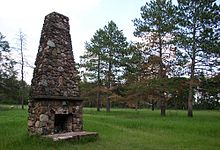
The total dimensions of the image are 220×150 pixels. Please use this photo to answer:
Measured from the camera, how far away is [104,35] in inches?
1432

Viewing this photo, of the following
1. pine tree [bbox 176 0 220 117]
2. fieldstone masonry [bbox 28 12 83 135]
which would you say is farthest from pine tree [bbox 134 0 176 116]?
fieldstone masonry [bbox 28 12 83 135]

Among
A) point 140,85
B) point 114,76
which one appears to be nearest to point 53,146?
point 140,85

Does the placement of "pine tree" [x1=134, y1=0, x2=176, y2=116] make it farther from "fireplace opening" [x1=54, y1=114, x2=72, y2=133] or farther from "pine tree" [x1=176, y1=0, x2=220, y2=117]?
"fireplace opening" [x1=54, y1=114, x2=72, y2=133]

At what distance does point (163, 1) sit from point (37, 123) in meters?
21.4

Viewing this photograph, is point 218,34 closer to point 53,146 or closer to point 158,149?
point 158,149

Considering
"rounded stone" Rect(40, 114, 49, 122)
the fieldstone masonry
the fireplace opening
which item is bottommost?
the fireplace opening

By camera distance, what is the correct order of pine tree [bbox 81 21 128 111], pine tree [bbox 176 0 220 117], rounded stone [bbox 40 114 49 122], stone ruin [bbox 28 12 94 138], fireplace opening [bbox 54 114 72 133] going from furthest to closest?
pine tree [bbox 81 21 128 111] < pine tree [bbox 176 0 220 117] < fireplace opening [bbox 54 114 72 133] < stone ruin [bbox 28 12 94 138] < rounded stone [bbox 40 114 49 122]

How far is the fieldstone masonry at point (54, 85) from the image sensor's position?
1070 centimetres

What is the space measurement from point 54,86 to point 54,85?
40 mm

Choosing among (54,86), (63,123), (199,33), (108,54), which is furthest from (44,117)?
(108,54)

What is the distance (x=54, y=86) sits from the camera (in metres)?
11.2

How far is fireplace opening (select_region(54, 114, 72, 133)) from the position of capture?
11.8m

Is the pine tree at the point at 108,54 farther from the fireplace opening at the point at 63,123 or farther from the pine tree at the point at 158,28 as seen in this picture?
the fireplace opening at the point at 63,123

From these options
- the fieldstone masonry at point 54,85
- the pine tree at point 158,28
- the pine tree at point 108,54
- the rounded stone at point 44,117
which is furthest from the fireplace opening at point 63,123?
the pine tree at point 108,54
